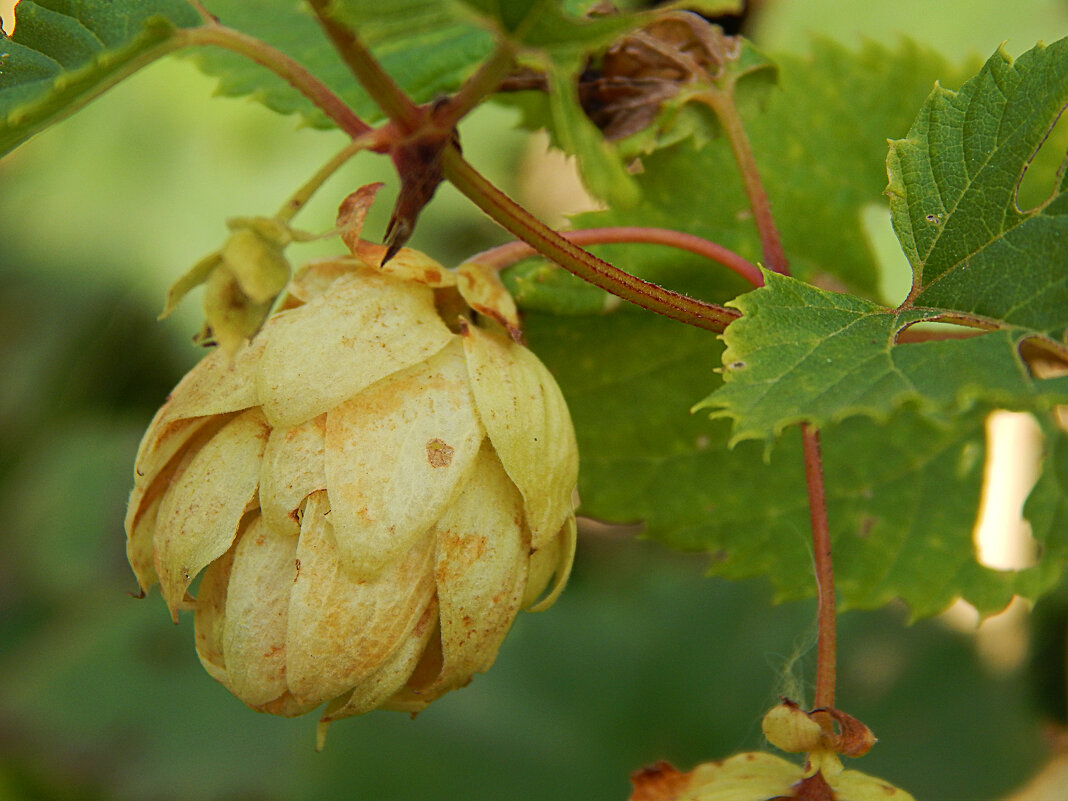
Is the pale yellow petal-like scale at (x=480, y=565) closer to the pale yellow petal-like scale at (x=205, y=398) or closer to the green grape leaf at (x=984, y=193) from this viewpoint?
the pale yellow petal-like scale at (x=205, y=398)

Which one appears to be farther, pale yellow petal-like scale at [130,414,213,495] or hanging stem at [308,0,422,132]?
pale yellow petal-like scale at [130,414,213,495]

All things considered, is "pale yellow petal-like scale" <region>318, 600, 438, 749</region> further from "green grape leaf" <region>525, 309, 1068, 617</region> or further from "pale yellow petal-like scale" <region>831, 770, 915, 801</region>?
"green grape leaf" <region>525, 309, 1068, 617</region>

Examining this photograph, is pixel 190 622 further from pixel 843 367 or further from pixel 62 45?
pixel 843 367

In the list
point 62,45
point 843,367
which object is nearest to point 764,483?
point 843,367


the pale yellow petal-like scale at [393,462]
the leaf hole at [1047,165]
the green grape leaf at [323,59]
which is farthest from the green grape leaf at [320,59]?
the leaf hole at [1047,165]

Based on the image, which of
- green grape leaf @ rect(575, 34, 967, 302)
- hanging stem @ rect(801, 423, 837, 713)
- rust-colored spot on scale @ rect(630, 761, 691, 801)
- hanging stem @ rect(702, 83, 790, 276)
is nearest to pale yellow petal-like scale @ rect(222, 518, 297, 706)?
rust-colored spot on scale @ rect(630, 761, 691, 801)

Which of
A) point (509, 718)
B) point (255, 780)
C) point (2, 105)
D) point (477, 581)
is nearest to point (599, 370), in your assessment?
point (477, 581)

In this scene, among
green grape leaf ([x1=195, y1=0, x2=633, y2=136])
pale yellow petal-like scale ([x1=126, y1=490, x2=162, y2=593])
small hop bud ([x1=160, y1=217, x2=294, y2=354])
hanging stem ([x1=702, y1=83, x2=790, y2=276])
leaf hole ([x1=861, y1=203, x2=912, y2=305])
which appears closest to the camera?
small hop bud ([x1=160, y1=217, x2=294, y2=354])
